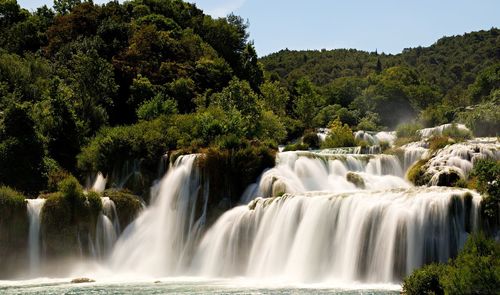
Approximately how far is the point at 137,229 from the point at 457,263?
2623 cm

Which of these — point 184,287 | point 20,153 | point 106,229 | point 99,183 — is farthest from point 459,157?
point 20,153

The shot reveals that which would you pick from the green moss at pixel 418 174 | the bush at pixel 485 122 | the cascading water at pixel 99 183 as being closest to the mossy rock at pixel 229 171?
the cascading water at pixel 99 183

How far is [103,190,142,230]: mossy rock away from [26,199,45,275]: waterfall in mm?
4802

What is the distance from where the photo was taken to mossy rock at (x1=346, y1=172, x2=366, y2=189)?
150 ft

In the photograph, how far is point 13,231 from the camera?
39.4m

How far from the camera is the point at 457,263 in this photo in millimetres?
21734

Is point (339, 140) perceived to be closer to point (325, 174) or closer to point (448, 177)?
point (325, 174)

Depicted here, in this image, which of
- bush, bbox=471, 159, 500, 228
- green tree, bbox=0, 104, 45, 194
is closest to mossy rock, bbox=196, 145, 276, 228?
green tree, bbox=0, 104, 45, 194

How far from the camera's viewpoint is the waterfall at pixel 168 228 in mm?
41312

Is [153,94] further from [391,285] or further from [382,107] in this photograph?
[382,107]

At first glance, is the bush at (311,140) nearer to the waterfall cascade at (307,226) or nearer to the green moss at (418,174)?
the waterfall cascade at (307,226)

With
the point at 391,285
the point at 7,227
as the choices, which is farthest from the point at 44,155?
the point at 391,285

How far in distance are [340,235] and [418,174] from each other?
1313 cm

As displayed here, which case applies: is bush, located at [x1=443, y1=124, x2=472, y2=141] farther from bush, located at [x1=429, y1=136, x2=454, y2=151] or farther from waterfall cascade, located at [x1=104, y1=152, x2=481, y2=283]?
waterfall cascade, located at [x1=104, y1=152, x2=481, y2=283]
